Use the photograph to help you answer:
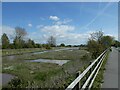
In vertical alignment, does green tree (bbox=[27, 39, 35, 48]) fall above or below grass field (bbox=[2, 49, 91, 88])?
above

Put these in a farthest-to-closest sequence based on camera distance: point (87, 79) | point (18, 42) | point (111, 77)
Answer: point (18, 42) < point (111, 77) < point (87, 79)

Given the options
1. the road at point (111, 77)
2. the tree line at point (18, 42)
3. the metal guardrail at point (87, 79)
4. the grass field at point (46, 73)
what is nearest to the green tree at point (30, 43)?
the tree line at point (18, 42)

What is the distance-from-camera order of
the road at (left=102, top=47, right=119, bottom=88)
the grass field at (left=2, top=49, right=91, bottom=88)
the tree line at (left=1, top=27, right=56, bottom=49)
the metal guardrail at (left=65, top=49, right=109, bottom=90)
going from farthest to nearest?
the tree line at (left=1, top=27, right=56, bottom=49) < the grass field at (left=2, top=49, right=91, bottom=88) < the road at (left=102, top=47, right=119, bottom=88) < the metal guardrail at (left=65, top=49, right=109, bottom=90)

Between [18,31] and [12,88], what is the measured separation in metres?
78.6

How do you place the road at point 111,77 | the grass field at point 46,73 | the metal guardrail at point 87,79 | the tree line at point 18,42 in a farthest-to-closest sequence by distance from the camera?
the tree line at point 18,42 → the grass field at point 46,73 → the road at point 111,77 → the metal guardrail at point 87,79

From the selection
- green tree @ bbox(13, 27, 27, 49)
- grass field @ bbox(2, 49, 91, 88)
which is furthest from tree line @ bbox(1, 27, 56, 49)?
grass field @ bbox(2, 49, 91, 88)

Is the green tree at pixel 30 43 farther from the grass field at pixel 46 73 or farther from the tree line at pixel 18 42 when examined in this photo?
the grass field at pixel 46 73

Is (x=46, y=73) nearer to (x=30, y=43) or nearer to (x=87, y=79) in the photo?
(x=87, y=79)

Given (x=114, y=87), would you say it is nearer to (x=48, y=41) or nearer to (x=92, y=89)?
(x=92, y=89)

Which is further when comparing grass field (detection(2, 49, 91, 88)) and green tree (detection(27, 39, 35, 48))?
green tree (detection(27, 39, 35, 48))

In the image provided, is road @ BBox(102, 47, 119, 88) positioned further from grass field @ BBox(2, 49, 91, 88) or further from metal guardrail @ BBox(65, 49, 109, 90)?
grass field @ BBox(2, 49, 91, 88)

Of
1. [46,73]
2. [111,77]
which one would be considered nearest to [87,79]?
[111,77]

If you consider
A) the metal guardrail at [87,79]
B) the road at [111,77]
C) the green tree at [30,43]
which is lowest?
the road at [111,77]

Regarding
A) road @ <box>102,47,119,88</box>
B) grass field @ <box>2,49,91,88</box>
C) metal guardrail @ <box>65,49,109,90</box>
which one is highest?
metal guardrail @ <box>65,49,109,90</box>
